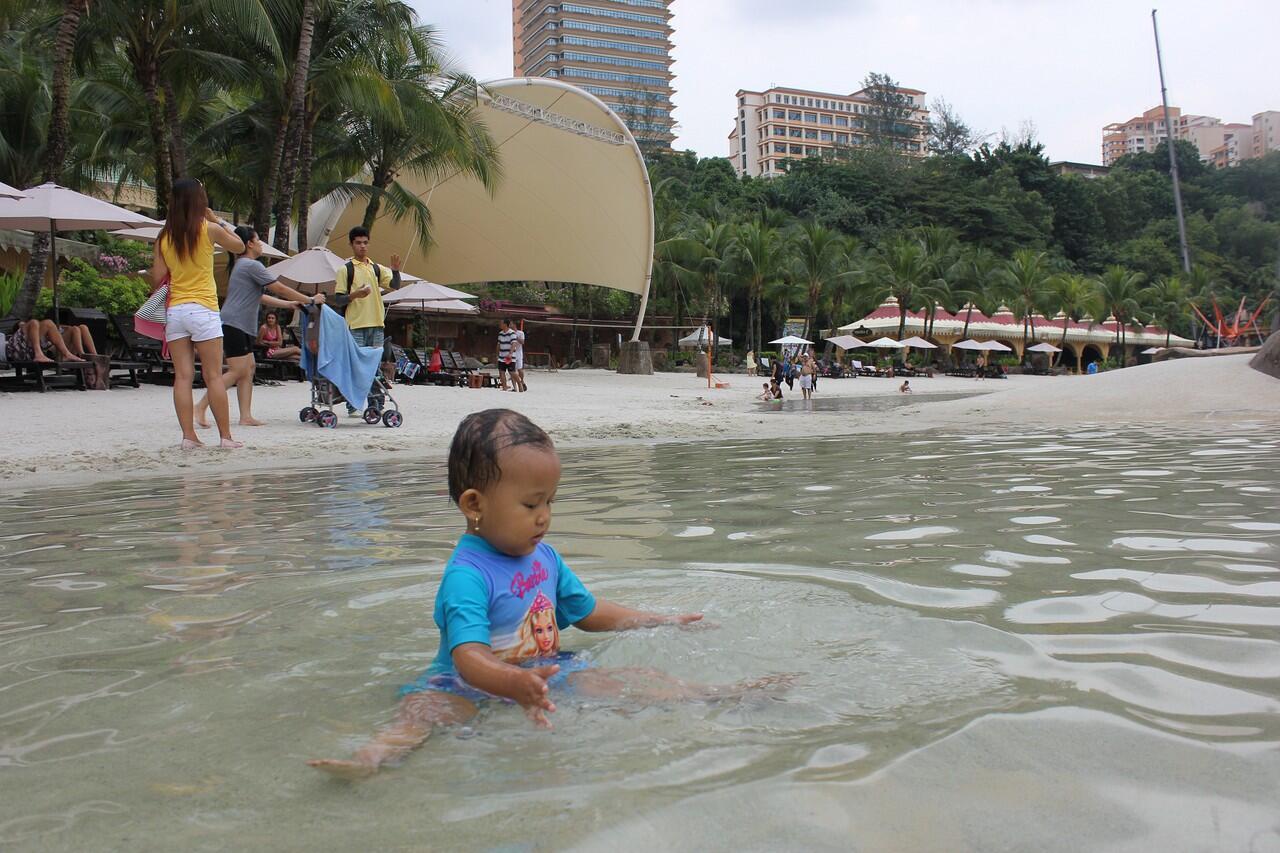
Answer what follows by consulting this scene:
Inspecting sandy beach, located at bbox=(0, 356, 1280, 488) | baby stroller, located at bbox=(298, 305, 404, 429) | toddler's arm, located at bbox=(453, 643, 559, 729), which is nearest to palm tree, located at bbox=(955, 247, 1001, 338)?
sandy beach, located at bbox=(0, 356, 1280, 488)

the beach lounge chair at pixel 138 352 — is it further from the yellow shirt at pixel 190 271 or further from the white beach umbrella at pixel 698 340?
the white beach umbrella at pixel 698 340

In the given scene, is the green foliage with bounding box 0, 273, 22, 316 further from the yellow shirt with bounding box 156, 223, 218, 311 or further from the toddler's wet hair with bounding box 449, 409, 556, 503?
the toddler's wet hair with bounding box 449, 409, 556, 503

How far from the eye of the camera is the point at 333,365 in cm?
910

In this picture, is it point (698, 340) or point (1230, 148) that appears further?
point (1230, 148)

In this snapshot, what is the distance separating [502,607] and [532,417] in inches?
370

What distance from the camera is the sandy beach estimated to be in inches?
280

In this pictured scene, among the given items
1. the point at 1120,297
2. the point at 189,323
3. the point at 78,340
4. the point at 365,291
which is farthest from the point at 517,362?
the point at 1120,297

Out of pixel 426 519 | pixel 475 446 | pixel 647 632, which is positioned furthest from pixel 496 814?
pixel 426 519

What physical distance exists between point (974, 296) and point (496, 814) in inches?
2207

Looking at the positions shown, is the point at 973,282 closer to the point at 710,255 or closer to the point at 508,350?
the point at 710,255

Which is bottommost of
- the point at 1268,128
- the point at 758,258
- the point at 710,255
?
the point at 758,258

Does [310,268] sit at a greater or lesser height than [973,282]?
lesser

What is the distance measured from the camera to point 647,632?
2592 mm

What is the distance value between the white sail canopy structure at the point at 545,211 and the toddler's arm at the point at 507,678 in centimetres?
3184
